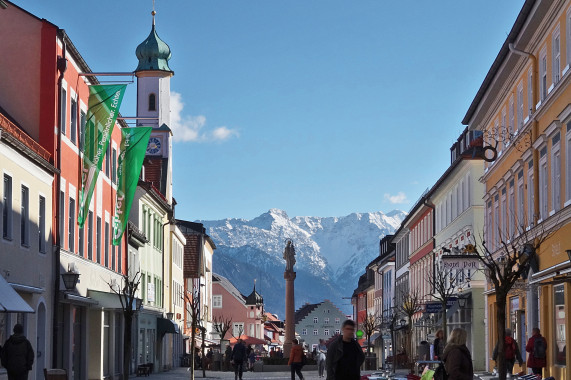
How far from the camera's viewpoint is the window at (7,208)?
1123 inches

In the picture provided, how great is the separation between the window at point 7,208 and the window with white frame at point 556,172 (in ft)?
43.9

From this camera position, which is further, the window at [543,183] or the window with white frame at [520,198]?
the window with white frame at [520,198]

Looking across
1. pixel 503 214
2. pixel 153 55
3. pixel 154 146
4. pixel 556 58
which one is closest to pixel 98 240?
pixel 503 214

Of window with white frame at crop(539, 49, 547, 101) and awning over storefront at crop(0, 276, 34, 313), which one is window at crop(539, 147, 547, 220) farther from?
awning over storefront at crop(0, 276, 34, 313)

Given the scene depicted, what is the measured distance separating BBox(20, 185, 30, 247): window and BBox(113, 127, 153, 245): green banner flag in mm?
11923

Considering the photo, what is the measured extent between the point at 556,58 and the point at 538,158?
161 inches

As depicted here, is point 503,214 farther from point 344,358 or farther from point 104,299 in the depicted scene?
point 344,358

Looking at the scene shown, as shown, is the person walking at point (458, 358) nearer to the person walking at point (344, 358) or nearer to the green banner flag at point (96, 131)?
the person walking at point (344, 358)

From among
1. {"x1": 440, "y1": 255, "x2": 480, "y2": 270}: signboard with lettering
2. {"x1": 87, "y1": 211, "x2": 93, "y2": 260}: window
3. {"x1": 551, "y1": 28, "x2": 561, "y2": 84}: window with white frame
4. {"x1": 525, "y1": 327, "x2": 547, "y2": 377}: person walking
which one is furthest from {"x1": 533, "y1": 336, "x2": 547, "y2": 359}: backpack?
{"x1": 87, "y1": 211, "x2": 93, "y2": 260}: window

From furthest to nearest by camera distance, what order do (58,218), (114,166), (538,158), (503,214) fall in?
(114,166), (503,214), (58,218), (538,158)

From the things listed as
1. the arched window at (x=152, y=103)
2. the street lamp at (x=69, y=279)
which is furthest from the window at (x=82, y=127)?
the arched window at (x=152, y=103)

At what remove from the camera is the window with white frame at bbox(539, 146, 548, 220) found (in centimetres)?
3244

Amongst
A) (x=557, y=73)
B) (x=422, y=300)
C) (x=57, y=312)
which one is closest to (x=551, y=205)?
(x=557, y=73)

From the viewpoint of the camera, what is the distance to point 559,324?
30234mm
